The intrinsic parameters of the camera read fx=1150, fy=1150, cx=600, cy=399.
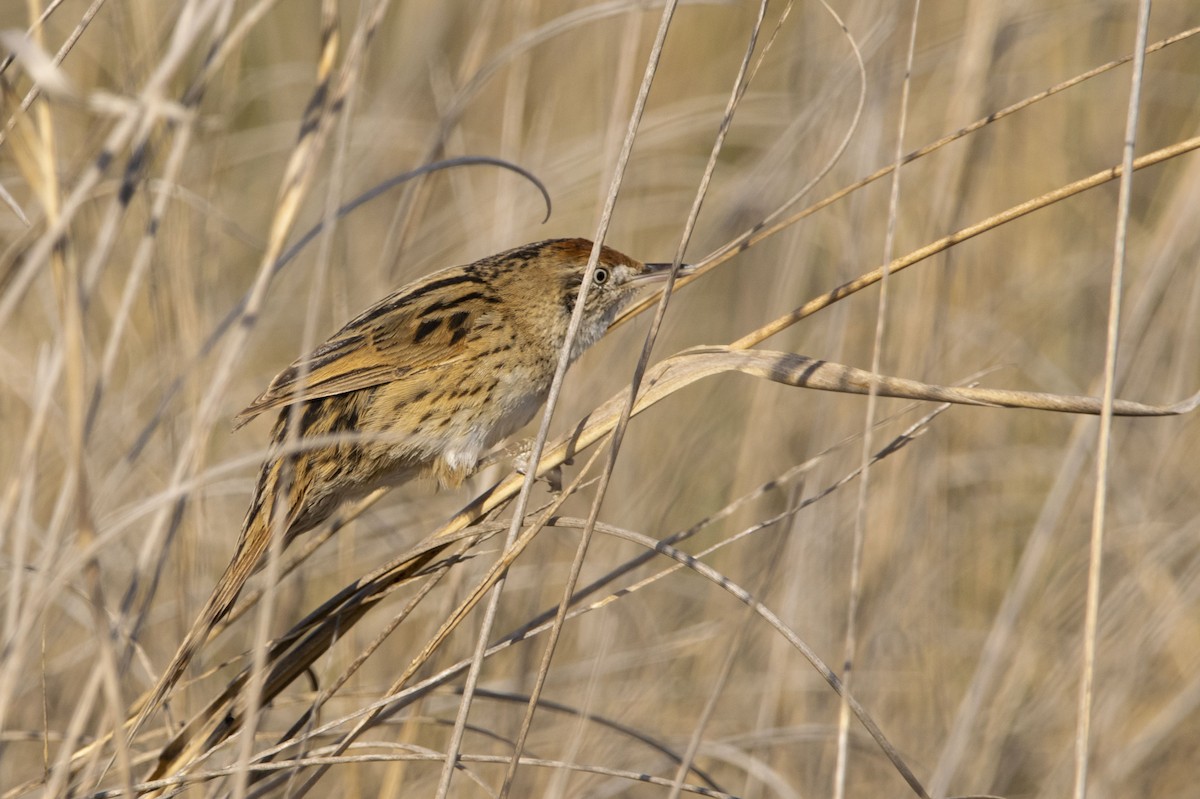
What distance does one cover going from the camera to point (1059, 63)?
508cm

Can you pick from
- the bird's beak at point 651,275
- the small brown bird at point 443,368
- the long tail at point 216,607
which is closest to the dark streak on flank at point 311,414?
the small brown bird at point 443,368

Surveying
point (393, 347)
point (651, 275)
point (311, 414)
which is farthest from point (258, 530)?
point (651, 275)

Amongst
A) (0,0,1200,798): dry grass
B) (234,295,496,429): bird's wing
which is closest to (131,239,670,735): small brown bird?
(234,295,496,429): bird's wing

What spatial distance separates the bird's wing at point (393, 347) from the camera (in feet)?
10.1

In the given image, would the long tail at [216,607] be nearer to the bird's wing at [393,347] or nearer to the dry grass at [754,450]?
the dry grass at [754,450]

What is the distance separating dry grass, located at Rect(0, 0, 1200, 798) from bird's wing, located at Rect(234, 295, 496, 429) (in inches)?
7.5

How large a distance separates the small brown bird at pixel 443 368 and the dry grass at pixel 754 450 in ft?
0.68

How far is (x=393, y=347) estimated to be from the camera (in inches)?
127

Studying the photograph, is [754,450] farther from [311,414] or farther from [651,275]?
[311,414]

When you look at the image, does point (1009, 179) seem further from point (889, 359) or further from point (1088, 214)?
point (889, 359)

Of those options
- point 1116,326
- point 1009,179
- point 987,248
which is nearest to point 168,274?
point 1116,326

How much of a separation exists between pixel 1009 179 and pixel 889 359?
165cm

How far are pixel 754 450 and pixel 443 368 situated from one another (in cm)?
132

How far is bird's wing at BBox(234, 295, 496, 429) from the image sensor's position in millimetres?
3086
